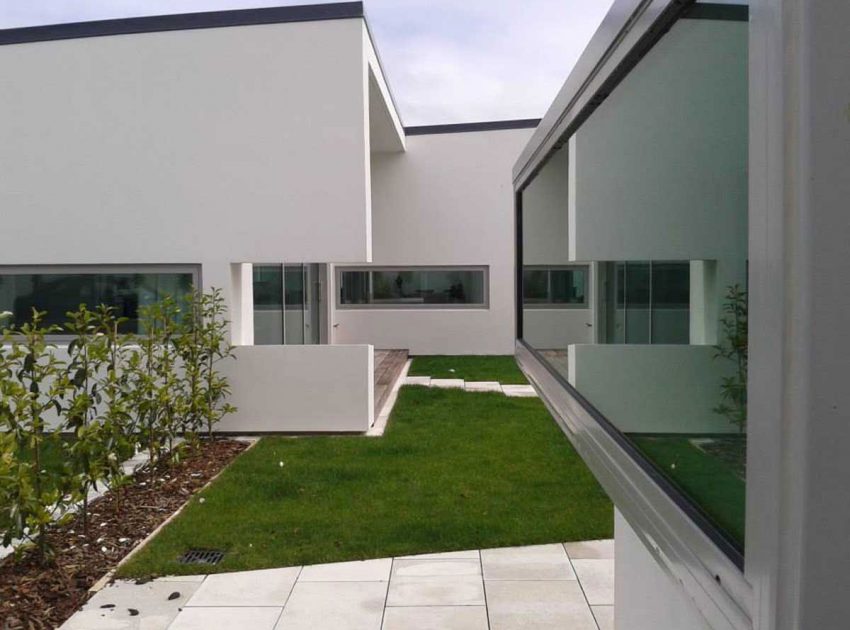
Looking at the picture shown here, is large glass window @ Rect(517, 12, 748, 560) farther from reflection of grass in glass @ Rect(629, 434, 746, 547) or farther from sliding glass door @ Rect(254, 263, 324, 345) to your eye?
sliding glass door @ Rect(254, 263, 324, 345)

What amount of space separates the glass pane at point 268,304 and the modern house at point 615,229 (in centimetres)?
47

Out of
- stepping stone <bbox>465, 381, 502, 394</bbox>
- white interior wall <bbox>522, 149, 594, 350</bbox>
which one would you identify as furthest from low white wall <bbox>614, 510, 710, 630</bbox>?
stepping stone <bbox>465, 381, 502, 394</bbox>

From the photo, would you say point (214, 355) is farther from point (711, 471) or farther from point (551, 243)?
point (711, 471)

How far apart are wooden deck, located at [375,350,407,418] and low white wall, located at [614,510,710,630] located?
6.51 m

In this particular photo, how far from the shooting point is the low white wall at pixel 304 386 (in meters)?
8.20

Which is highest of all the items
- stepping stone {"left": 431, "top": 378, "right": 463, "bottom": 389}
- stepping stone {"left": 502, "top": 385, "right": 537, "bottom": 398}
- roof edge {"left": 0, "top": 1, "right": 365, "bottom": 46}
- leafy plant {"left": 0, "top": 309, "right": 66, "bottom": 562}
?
roof edge {"left": 0, "top": 1, "right": 365, "bottom": 46}

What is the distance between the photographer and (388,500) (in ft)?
19.4

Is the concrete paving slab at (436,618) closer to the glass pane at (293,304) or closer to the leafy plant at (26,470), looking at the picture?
the leafy plant at (26,470)

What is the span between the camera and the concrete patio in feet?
12.7

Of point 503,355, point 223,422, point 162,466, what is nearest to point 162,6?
point 223,422

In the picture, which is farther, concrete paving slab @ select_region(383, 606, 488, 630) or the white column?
concrete paving slab @ select_region(383, 606, 488, 630)

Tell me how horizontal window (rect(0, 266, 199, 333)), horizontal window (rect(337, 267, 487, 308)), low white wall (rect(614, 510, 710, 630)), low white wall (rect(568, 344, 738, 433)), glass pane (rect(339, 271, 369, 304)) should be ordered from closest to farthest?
low white wall (rect(568, 344, 738, 433)) < low white wall (rect(614, 510, 710, 630)) < horizontal window (rect(0, 266, 199, 333)) < horizontal window (rect(337, 267, 487, 308)) < glass pane (rect(339, 271, 369, 304))

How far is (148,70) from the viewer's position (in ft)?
27.0

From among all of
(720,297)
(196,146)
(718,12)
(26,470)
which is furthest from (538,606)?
(196,146)
